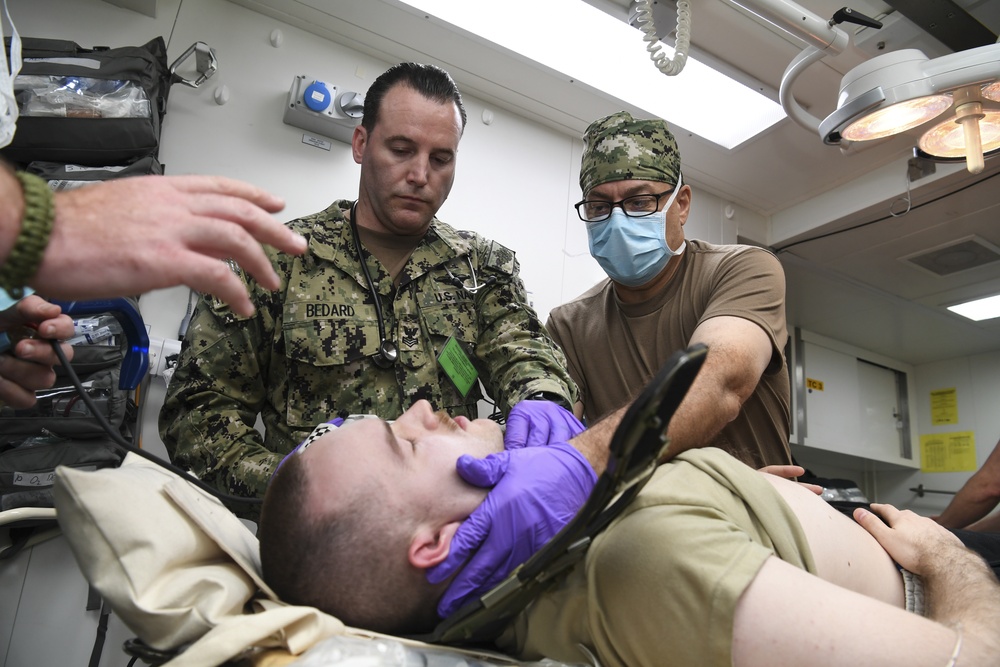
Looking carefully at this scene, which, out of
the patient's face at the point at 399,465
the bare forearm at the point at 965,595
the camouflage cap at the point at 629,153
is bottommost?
the bare forearm at the point at 965,595

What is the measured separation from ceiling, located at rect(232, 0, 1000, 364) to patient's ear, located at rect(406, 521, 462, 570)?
207cm

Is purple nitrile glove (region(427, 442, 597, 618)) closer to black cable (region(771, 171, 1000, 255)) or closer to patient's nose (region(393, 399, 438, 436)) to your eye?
patient's nose (region(393, 399, 438, 436))

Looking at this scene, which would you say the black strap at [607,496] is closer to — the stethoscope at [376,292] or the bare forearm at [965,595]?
the bare forearm at [965,595]

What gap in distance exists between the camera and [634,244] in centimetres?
195

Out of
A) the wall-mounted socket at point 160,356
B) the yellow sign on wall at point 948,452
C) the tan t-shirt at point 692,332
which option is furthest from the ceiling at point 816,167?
the wall-mounted socket at point 160,356

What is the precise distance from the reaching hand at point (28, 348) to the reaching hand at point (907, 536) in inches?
60.9

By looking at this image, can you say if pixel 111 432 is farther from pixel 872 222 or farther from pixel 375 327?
pixel 872 222

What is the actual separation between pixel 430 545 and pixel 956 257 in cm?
405

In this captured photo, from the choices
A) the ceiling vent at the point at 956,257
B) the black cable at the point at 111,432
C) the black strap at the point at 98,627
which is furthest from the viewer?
the ceiling vent at the point at 956,257

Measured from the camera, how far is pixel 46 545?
166cm

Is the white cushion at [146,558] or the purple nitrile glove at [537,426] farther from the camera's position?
the purple nitrile glove at [537,426]


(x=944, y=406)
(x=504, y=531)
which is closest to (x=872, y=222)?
(x=944, y=406)

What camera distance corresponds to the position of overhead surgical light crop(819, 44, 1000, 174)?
1891 mm

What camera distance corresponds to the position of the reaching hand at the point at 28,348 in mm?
1122
